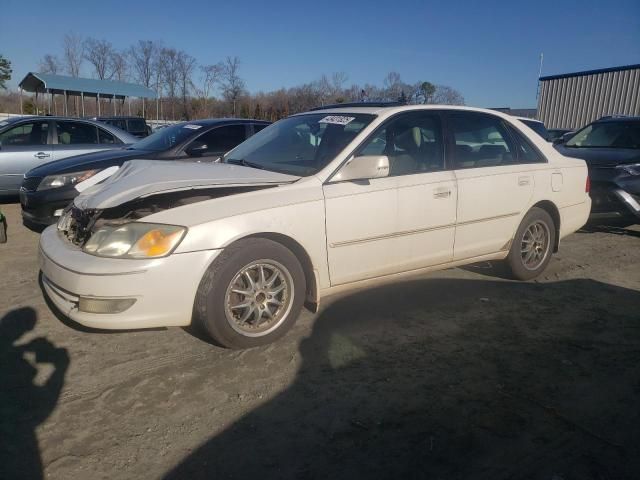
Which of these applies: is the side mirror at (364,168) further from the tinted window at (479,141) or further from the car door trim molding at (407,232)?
the tinted window at (479,141)

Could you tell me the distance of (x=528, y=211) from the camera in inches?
182

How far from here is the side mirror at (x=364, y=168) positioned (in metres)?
3.43

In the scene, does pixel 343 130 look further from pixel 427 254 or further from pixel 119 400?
pixel 119 400

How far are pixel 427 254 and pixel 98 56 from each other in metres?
49.0

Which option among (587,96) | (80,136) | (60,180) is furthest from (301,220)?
(587,96)

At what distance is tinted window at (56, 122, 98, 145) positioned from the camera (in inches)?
→ 326

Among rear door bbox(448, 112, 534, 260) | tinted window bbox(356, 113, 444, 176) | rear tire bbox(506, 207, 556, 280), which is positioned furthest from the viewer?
rear tire bbox(506, 207, 556, 280)

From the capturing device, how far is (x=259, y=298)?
10.7 ft

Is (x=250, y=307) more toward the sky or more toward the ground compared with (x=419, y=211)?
more toward the ground

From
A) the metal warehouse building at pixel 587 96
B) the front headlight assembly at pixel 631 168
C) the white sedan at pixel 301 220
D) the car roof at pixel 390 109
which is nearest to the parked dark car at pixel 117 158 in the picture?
the white sedan at pixel 301 220

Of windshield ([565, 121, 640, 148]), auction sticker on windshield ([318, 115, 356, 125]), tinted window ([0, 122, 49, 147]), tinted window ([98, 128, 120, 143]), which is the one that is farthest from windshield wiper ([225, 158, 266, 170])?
windshield ([565, 121, 640, 148])

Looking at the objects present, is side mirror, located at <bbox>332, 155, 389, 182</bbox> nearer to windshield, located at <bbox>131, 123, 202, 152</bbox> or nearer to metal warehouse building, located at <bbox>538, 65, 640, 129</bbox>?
windshield, located at <bbox>131, 123, 202, 152</bbox>

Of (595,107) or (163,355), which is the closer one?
(163,355)

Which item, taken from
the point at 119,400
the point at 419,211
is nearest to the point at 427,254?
the point at 419,211
